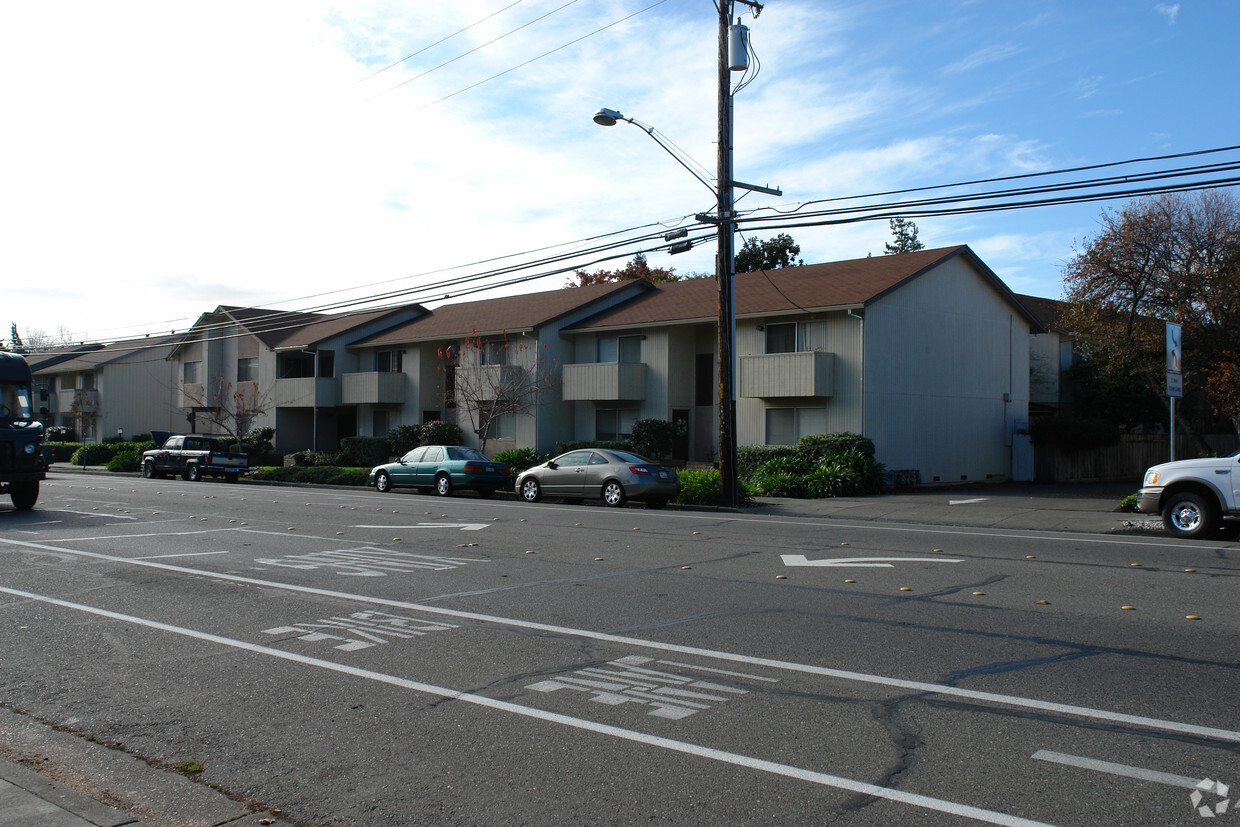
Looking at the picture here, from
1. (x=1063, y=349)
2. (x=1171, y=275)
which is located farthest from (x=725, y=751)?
(x=1063, y=349)

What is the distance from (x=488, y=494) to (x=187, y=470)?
14.0 m

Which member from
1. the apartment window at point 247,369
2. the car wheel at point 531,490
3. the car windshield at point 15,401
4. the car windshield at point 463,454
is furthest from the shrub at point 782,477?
the apartment window at point 247,369

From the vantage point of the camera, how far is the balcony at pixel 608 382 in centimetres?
3152

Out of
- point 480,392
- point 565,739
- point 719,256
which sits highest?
point 719,256

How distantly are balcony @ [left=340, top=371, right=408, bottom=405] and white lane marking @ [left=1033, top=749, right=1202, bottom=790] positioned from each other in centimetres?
3694

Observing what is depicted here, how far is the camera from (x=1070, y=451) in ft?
109

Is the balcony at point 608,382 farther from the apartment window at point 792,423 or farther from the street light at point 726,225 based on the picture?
the street light at point 726,225

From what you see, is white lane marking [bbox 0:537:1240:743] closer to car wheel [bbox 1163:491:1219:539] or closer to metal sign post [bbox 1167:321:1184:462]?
car wheel [bbox 1163:491:1219:539]

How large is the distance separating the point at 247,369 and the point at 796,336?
102 ft

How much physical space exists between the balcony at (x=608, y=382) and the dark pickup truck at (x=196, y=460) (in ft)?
40.2

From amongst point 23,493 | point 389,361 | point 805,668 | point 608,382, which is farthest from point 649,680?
point 389,361

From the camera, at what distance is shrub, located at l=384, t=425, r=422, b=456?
38.0 metres

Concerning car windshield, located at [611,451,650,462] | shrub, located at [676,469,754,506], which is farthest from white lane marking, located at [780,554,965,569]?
shrub, located at [676,469,754,506]

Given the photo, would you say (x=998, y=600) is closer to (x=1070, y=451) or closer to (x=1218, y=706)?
(x=1218, y=706)
